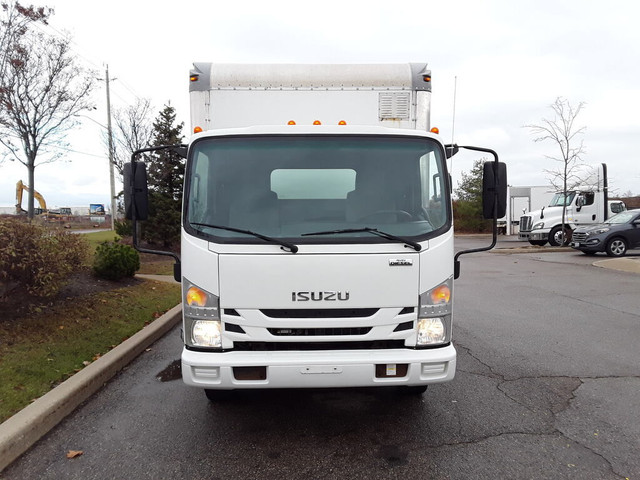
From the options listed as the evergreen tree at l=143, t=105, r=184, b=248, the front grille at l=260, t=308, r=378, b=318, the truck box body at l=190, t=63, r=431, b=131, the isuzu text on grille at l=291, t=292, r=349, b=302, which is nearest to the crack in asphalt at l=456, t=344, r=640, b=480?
the front grille at l=260, t=308, r=378, b=318

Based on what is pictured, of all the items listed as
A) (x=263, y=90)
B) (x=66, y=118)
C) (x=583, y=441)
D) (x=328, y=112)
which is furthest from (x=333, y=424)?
(x=66, y=118)

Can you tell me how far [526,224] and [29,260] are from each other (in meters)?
22.9

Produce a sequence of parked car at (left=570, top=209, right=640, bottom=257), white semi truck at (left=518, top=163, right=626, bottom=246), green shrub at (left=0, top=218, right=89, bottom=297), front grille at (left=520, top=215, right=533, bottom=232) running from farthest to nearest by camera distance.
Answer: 1. front grille at (left=520, top=215, right=533, bottom=232)
2. white semi truck at (left=518, top=163, right=626, bottom=246)
3. parked car at (left=570, top=209, right=640, bottom=257)
4. green shrub at (left=0, top=218, right=89, bottom=297)

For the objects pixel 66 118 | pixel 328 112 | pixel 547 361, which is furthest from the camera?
pixel 66 118

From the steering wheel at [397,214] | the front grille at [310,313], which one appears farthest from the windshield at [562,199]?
the front grille at [310,313]

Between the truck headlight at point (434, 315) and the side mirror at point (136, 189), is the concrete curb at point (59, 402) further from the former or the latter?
the truck headlight at point (434, 315)

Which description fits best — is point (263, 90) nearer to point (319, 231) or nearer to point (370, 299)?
point (319, 231)

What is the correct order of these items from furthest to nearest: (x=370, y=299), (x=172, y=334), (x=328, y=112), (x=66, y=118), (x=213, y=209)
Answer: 1. (x=66, y=118)
2. (x=172, y=334)
3. (x=328, y=112)
4. (x=213, y=209)
5. (x=370, y=299)

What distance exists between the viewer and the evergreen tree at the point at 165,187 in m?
14.8

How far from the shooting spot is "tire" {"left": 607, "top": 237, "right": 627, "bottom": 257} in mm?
16109

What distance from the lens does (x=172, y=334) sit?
6598 mm

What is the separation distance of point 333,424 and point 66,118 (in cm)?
1242

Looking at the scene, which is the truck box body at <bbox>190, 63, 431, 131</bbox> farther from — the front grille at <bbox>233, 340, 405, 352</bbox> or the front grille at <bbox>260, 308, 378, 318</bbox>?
the front grille at <bbox>233, 340, 405, 352</bbox>

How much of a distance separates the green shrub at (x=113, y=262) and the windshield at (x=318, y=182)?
565 centimetres
